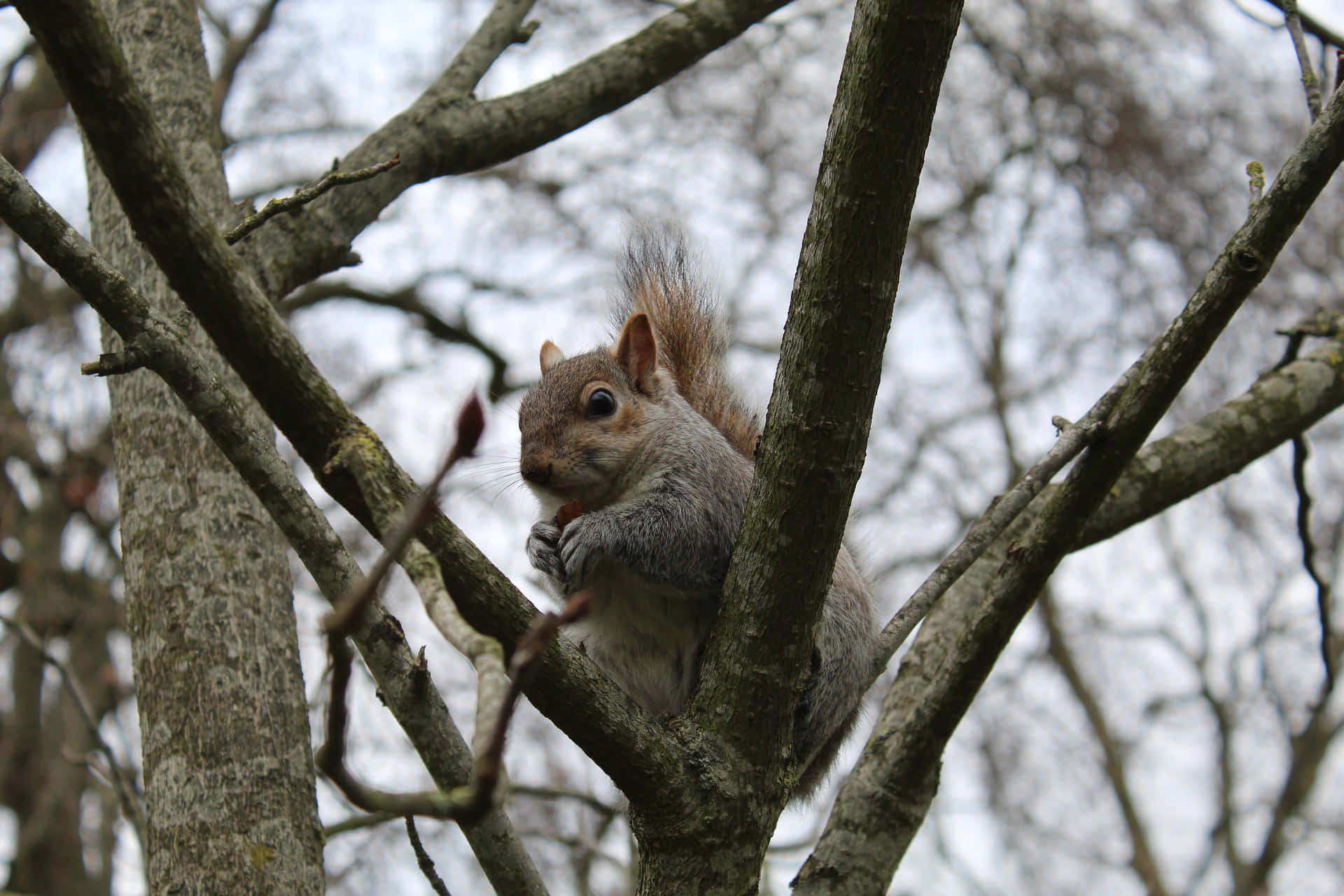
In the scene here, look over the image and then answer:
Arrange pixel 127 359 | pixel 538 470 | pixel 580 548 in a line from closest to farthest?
1. pixel 127 359
2. pixel 580 548
3. pixel 538 470

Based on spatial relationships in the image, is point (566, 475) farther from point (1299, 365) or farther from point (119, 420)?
point (1299, 365)

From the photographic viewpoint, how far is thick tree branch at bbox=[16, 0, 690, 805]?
4.32 feet

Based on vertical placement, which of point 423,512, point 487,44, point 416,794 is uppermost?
point 487,44

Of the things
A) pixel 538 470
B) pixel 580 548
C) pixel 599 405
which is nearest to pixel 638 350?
pixel 599 405

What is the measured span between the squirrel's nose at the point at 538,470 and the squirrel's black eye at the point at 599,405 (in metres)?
0.23

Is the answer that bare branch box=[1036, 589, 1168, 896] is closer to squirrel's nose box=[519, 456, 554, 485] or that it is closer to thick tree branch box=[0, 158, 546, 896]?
squirrel's nose box=[519, 456, 554, 485]

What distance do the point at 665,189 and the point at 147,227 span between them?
6.27 metres

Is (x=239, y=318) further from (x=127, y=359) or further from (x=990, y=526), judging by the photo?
(x=990, y=526)

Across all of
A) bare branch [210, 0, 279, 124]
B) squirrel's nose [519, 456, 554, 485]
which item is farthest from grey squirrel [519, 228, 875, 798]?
bare branch [210, 0, 279, 124]

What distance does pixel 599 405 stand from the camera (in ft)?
9.86

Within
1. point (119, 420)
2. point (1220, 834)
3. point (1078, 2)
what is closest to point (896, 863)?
point (119, 420)

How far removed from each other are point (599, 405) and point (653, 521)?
496 mm

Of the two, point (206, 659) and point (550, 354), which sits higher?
point (550, 354)

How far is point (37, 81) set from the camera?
25.3ft
